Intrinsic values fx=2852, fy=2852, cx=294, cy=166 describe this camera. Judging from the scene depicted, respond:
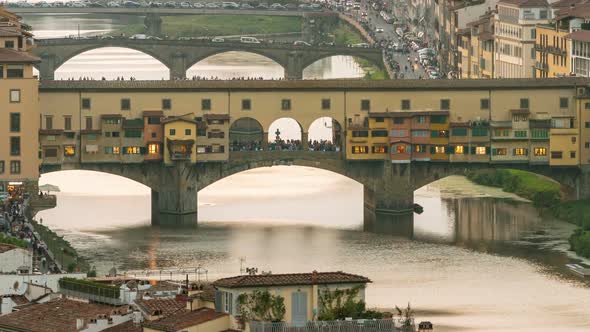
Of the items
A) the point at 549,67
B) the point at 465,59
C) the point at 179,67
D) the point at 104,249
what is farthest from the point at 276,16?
the point at 104,249

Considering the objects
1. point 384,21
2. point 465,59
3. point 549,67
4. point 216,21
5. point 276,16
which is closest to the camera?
point 549,67

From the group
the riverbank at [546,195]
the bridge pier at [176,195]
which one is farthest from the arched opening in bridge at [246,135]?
the riverbank at [546,195]

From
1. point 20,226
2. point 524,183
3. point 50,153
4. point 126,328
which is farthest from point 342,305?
point 524,183

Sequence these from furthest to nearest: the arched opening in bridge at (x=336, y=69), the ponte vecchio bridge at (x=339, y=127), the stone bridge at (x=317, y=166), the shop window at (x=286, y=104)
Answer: the arched opening in bridge at (x=336, y=69), the shop window at (x=286, y=104), the ponte vecchio bridge at (x=339, y=127), the stone bridge at (x=317, y=166)

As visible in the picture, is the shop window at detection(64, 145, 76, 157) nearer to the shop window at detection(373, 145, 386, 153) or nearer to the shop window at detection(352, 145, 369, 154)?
the shop window at detection(352, 145, 369, 154)

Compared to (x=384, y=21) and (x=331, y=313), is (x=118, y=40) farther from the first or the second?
(x=331, y=313)

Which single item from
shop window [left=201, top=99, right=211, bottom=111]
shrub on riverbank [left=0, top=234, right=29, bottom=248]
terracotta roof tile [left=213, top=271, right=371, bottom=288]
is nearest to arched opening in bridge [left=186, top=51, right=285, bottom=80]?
shop window [left=201, top=99, right=211, bottom=111]

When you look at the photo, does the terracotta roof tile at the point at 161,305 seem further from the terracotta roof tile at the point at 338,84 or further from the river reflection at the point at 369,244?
the terracotta roof tile at the point at 338,84
